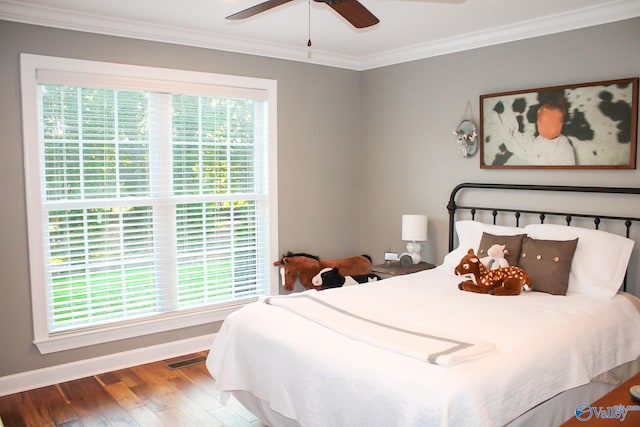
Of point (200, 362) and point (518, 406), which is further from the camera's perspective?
point (200, 362)

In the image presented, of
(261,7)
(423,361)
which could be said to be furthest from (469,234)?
(261,7)

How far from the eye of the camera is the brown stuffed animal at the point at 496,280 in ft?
10.5

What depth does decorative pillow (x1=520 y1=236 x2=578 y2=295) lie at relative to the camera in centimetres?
322

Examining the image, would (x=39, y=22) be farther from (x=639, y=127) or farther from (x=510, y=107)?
(x=639, y=127)

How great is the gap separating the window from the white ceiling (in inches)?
10.7

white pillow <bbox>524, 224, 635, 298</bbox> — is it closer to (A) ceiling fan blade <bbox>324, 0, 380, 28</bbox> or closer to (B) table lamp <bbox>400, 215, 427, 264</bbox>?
(B) table lamp <bbox>400, 215, 427, 264</bbox>

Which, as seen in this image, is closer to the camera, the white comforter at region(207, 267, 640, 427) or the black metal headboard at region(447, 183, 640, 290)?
the white comforter at region(207, 267, 640, 427)

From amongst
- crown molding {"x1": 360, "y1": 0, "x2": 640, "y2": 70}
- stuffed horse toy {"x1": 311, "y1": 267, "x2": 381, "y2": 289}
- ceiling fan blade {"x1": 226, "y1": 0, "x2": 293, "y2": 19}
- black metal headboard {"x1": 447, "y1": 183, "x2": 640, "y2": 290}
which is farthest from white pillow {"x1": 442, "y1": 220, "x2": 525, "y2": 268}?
ceiling fan blade {"x1": 226, "y1": 0, "x2": 293, "y2": 19}

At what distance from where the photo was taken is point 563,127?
364cm

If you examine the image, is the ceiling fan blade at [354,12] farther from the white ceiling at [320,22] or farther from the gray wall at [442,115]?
the gray wall at [442,115]

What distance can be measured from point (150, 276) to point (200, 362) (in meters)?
0.74

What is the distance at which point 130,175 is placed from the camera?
12.7 ft

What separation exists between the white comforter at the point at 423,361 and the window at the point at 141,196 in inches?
48.8

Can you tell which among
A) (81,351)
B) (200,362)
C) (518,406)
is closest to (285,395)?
(518,406)
